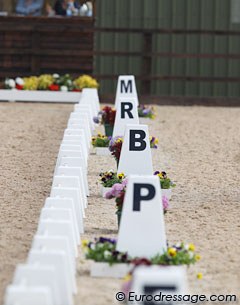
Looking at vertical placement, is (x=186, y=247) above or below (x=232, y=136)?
above

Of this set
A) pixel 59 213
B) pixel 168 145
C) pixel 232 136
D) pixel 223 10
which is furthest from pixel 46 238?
pixel 223 10

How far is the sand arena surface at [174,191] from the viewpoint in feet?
25.9

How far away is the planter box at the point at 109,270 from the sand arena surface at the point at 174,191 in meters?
0.07

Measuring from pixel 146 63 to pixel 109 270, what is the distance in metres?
15.5

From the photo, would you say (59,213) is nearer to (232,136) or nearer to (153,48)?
(232,136)

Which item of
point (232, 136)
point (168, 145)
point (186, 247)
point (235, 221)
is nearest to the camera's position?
point (186, 247)

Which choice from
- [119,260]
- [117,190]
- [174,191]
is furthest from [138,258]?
[174,191]

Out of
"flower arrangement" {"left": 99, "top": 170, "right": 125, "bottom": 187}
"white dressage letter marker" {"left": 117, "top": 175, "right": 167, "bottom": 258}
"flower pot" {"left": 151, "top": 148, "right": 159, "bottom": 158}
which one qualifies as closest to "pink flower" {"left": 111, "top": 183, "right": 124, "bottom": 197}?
"white dressage letter marker" {"left": 117, "top": 175, "right": 167, "bottom": 258}

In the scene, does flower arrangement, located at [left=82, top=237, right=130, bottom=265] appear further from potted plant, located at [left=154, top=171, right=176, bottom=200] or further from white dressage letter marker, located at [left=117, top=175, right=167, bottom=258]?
potted plant, located at [left=154, top=171, right=176, bottom=200]

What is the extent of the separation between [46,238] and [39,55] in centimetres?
1568

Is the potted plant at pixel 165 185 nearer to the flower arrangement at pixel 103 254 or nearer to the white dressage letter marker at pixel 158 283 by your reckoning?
the flower arrangement at pixel 103 254

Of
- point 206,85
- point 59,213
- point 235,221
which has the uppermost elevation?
point 59,213

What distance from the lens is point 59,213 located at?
26.7 feet

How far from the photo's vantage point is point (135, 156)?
11.0m
